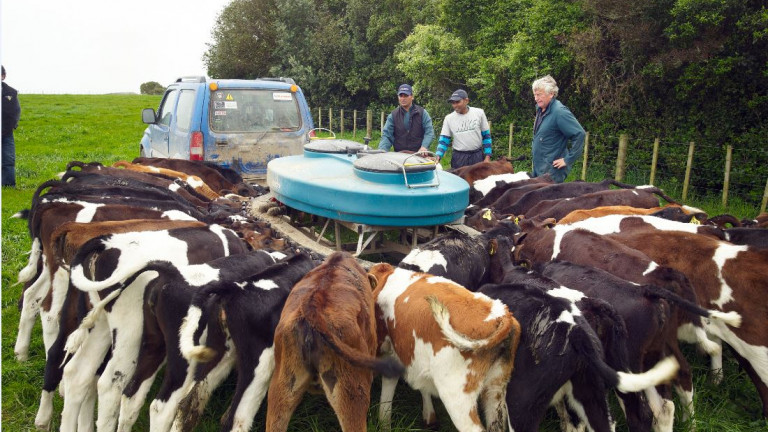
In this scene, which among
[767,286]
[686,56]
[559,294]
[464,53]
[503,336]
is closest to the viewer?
[503,336]

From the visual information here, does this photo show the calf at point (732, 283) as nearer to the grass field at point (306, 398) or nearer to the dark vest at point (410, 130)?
the grass field at point (306, 398)

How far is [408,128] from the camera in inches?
381

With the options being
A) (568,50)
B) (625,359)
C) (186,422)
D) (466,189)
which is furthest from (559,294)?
(568,50)

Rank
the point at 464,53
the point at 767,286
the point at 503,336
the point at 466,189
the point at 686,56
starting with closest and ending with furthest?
the point at 503,336 < the point at 767,286 < the point at 466,189 < the point at 686,56 < the point at 464,53

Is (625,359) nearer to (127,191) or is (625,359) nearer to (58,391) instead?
(58,391)

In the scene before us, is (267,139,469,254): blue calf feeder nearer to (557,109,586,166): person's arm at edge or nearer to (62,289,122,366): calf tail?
(62,289,122,366): calf tail

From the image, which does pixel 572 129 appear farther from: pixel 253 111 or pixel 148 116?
pixel 148 116

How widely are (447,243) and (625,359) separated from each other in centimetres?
187

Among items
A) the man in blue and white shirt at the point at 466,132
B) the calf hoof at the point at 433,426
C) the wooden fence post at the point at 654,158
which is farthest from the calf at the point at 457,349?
the wooden fence post at the point at 654,158

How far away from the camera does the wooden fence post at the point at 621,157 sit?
12562 millimetres

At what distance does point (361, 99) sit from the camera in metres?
28.4

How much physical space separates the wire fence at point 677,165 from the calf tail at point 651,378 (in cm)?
859

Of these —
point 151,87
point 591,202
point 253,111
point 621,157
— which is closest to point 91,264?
point 253,111

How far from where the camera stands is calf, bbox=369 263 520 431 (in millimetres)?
3338
